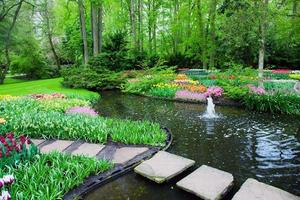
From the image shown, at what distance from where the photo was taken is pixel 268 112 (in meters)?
8.06

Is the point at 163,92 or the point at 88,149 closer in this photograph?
the point at 88,149

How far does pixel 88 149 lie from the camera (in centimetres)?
468

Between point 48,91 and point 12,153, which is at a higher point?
point 48,91

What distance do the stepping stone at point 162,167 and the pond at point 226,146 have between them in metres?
0.10

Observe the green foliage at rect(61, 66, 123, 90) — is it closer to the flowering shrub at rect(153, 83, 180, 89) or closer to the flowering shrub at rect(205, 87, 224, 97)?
the flowering shrub at rect(153, 83, 180, 89)

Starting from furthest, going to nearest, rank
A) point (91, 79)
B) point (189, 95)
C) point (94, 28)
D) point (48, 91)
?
point (94, 28)
point (91, 79)
point (48, 91)
point (189, 95)

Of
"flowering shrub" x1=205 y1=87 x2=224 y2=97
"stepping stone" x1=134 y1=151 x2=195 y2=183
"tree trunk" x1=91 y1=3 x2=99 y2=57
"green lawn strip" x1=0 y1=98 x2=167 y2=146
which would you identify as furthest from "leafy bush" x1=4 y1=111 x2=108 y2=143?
"tree trunk" x1=91 y1=3 x2=99 y2=57

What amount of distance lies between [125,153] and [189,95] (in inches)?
236

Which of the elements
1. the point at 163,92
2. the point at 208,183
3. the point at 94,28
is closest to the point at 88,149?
the point at 208,183

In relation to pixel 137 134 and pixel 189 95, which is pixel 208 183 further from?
pixel 189 95

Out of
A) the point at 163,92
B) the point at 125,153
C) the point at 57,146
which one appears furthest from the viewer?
the point at 163,92

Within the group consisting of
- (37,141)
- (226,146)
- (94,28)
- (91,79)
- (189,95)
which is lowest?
(226,146)

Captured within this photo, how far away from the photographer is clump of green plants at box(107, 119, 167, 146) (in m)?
5.12

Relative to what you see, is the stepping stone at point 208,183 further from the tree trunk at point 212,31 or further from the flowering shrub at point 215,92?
the tree trunk at point 212,31
